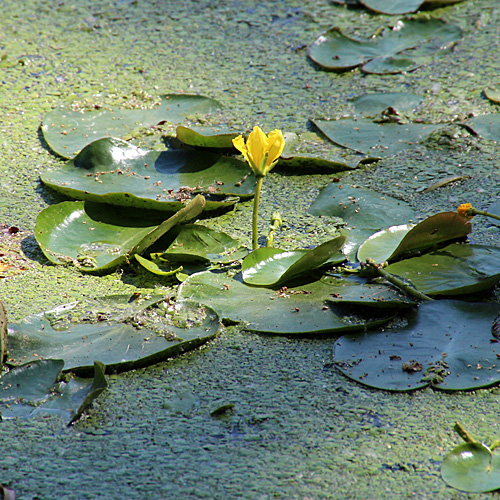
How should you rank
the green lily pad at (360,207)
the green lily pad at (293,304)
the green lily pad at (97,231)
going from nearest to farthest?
1. the green lily pad at (293,304)
2. the green lily pad at (97,231)
3. the green lily pad at (360,207)

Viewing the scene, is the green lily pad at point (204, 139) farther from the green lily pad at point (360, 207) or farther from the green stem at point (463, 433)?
the green stem at point (463, 433)

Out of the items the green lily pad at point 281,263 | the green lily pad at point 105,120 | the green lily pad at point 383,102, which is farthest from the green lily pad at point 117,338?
the green lily pad at point 383,102

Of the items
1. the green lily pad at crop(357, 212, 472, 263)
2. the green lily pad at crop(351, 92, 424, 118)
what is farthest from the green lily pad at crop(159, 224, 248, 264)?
the green lily pad at crop(351, 92, 424, 118)

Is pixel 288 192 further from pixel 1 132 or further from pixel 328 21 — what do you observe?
pixel 328 21

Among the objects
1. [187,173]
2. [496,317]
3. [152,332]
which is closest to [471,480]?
[496,317]

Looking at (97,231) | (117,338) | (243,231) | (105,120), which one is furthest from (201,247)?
(105,120)

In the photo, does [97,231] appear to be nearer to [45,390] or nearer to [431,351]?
[45,390]
